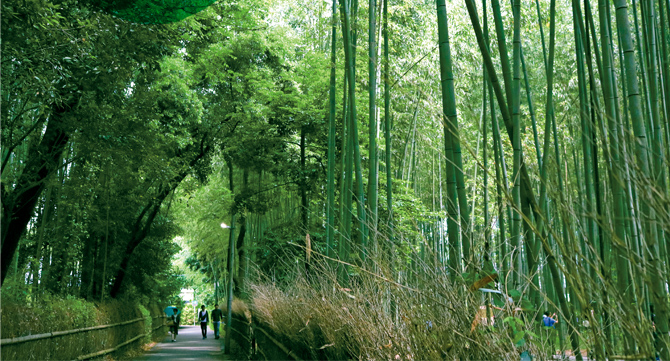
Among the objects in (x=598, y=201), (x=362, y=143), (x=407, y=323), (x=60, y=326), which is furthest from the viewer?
(x=362, y=143)

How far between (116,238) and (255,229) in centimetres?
419

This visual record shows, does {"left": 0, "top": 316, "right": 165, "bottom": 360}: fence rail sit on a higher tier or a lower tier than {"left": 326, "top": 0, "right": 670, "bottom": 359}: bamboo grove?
lower

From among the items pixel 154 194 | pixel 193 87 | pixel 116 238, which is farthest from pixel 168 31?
pixel 116 238

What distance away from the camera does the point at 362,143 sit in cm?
956

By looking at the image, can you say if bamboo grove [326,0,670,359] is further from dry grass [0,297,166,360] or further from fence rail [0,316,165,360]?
dry grass [0,297,166,360]

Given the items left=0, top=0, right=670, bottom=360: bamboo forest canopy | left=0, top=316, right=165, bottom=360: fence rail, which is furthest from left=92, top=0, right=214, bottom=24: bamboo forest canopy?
left=0, top=316, right=165, bottom=360: fence rail

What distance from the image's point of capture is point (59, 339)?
6.75m

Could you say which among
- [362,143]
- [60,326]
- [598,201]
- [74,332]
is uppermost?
[362,143]

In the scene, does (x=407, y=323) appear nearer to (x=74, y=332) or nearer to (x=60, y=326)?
(x=60, y=326)

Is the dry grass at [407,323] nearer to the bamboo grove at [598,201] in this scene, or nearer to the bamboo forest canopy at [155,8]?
the bamboo grove at [598,201]

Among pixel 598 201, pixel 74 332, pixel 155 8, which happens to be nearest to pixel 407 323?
pixel 598 201

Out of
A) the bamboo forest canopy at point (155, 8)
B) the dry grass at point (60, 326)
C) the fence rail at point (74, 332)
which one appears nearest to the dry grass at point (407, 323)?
the bamboo forest canopy at point (155, 8)

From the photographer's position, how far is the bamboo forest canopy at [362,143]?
164 cm

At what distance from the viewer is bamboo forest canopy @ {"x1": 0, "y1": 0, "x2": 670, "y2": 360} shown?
1642 mm
